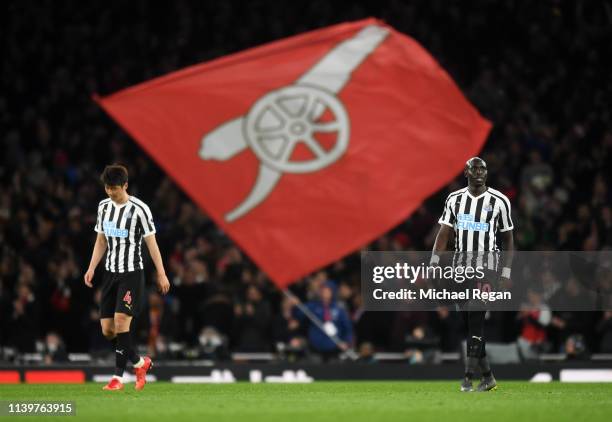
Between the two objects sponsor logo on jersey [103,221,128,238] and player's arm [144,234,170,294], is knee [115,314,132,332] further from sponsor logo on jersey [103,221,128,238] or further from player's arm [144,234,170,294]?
sponsor logo on jersey [103,221,128,238]

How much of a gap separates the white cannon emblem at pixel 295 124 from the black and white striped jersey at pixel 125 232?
177 centimetres

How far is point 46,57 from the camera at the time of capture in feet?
71.1

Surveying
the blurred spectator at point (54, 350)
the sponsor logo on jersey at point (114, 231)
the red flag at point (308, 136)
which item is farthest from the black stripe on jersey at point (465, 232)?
the blurred spectator at point (54, 350)

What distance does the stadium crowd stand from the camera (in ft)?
51.6

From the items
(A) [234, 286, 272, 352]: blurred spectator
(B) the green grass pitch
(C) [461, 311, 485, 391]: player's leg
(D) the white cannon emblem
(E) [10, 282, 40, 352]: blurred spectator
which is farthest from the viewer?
(E) [10, 282, 40, 352]: blurred spectator

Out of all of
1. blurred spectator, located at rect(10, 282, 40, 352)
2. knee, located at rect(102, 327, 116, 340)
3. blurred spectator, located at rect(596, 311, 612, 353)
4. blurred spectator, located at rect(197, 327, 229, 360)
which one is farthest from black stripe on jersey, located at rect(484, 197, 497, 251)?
blurred spectator, located at rect(10, 282, 40, 352)

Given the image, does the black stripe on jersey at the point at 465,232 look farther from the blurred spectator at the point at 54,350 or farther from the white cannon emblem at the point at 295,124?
the blurred spectator at the point at 54,350

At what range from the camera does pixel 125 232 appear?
Answer: 37.0ft

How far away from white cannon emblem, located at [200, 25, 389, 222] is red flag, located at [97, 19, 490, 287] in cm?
1

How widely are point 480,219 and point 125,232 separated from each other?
3112 mm

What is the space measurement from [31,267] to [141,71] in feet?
18.1

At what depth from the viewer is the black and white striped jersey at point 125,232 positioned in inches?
444

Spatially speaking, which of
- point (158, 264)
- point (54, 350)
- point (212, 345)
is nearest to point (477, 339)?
point (158, 264)

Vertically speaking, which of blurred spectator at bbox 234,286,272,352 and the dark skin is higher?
the dark skin
